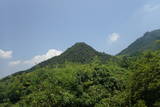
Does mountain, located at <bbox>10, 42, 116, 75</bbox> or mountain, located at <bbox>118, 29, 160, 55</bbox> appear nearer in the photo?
mountain, located at <bbox>10, 42, 116, 75</bbox>

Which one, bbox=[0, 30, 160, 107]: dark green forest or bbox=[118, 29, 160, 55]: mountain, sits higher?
bbox=[118, 29, 160, 55]: mountain

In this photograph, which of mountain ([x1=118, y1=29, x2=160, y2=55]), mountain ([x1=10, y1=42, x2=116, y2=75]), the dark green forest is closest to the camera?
the dark green forest

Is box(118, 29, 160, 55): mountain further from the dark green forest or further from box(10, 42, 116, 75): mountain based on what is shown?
the dark green forest

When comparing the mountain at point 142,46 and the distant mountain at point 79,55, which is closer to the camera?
the distant mountain at point 79,55

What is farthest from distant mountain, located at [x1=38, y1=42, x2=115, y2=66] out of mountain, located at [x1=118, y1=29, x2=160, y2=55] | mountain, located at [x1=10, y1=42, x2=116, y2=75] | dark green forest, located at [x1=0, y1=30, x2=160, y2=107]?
dark green forest, located at [x1=0, y1=30, x2=160, y2=107]

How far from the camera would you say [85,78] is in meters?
23.8

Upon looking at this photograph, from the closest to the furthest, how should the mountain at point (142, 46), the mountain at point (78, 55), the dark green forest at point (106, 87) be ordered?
the dark green forest at point (106, 87), the mountain at point (78, 55), the mountain at point (142, 46)

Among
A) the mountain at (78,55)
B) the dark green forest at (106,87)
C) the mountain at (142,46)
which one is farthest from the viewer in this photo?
the mountain at (142,46)

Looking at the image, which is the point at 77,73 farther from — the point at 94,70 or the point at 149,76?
the point at 149,76

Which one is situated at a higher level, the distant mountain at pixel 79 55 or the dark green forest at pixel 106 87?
the distant mountain at pixel 79 55

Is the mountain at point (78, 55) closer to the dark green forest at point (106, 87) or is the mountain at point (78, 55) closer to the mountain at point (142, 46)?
the mountain at point (142, 46)

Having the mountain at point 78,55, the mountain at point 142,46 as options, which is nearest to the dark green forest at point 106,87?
the mountain at point 78,55

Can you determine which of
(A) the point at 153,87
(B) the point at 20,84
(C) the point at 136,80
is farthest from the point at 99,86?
(B) the point at 20,84

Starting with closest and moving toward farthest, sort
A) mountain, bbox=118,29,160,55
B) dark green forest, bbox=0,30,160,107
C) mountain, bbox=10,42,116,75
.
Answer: dark green forest, bbox=0,30,160,107, mountain, bbox=10,42,116,75, mountain, bbox=118,29,160,55
